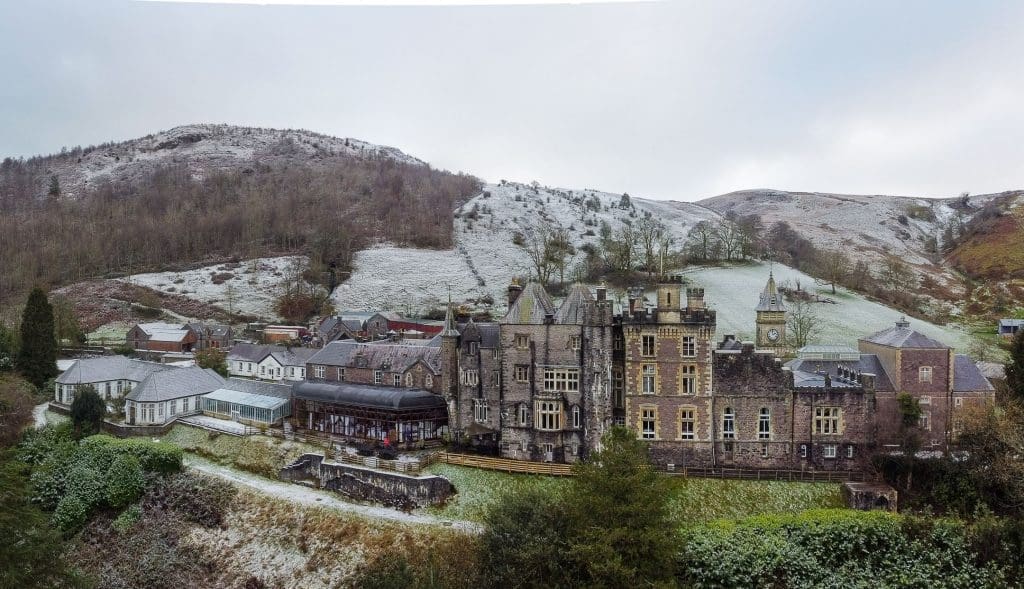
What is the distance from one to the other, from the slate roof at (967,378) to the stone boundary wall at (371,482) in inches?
1157

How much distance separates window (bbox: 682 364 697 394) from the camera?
31625 millimetres

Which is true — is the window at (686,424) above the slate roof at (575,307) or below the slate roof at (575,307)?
below

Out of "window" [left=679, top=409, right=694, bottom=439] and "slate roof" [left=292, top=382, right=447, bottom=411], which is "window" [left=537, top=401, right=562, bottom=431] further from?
"slate roof" [left=292, top=382, right=447, bottom=411]

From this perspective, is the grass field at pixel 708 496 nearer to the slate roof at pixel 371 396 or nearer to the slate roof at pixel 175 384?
the slate roof at pixel 371 396

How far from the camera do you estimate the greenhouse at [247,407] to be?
43.2 metres

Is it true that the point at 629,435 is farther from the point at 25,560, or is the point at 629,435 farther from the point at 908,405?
the point at 25,560

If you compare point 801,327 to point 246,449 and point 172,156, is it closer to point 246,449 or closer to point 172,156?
point 246,449

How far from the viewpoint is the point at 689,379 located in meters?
31.7

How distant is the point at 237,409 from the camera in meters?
44.8

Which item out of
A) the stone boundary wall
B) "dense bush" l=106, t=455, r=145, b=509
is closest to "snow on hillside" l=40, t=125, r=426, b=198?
"dense bush" l=106, t=455, r=145, b=509

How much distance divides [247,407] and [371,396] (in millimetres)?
13074

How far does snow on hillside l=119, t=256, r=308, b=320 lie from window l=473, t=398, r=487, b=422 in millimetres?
61911

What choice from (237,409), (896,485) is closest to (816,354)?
(896,485)

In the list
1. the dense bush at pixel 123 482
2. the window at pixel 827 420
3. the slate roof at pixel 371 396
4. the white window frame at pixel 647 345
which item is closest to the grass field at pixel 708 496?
the window at pixel 827 420
